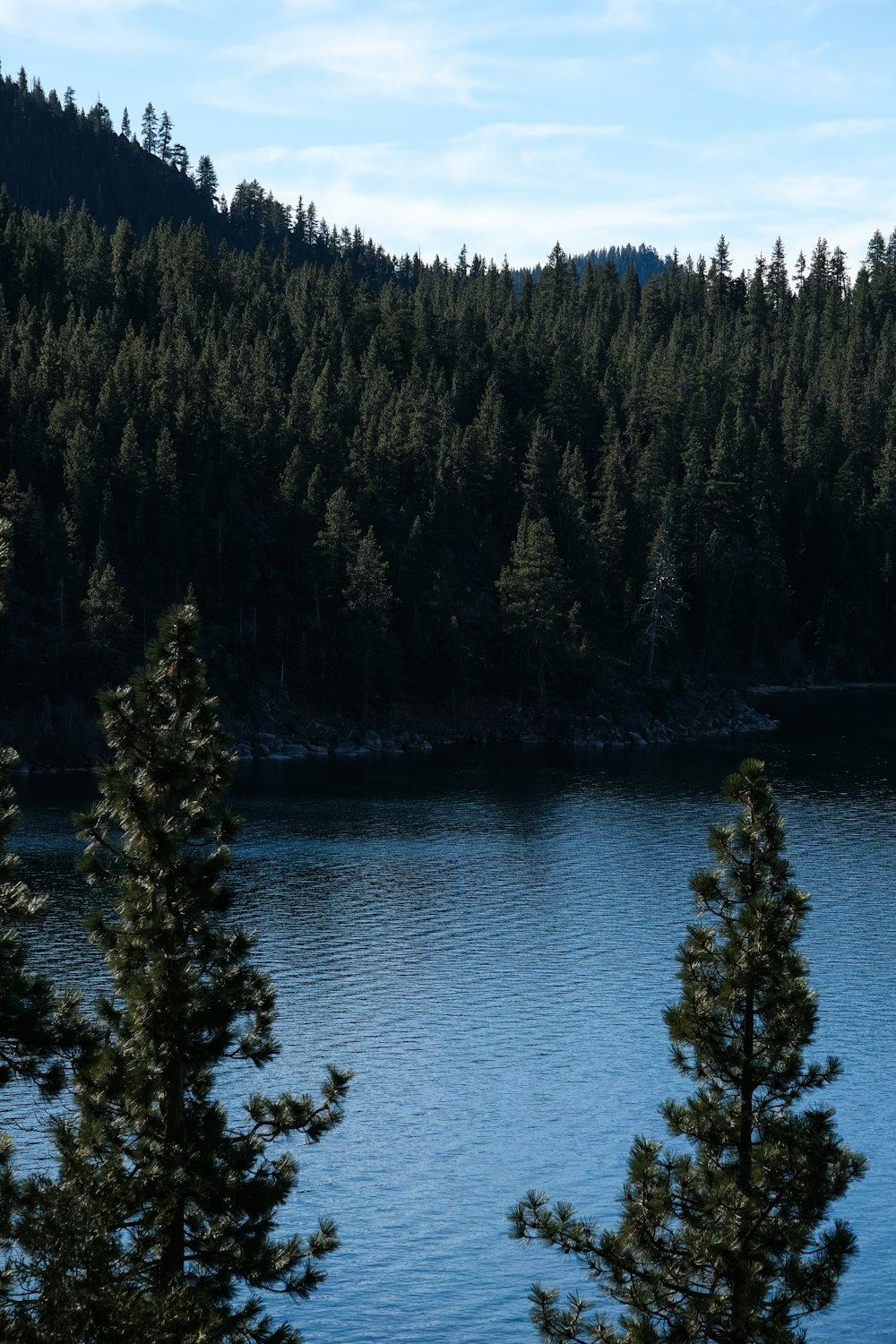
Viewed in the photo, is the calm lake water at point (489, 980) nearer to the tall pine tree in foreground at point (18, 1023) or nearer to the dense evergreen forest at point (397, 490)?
the dense evergreen forest at point (397, 490)

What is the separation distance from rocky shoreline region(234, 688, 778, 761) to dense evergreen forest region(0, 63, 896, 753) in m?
2.98

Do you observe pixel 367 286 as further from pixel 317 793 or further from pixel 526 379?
pixel 317 793

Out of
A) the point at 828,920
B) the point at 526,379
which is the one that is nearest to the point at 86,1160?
the point at 828,920

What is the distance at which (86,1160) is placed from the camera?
20562mm

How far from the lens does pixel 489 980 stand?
2468 inches

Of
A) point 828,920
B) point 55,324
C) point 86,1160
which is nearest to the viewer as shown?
point 86,1160

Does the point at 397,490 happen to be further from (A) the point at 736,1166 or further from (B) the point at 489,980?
(A) the point at 736,1166

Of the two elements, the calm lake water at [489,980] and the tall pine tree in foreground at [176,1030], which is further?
the calm lake water at [489,980]

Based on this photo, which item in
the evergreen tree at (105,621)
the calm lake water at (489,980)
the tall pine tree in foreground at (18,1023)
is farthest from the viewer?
the evergreen tree at (105,621)

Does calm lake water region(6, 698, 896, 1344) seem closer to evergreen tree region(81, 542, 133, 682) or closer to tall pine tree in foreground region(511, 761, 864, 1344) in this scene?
evergreen tree region(81, 542, 133, 682)

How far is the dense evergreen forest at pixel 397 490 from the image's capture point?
119812 millimetres

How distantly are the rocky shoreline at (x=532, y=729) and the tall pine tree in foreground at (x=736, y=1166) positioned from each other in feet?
301

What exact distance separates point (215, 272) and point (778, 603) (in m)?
85.9

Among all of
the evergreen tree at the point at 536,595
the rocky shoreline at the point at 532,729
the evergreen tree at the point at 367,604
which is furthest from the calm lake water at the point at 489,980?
the evergreen tree at the point at 536,595
